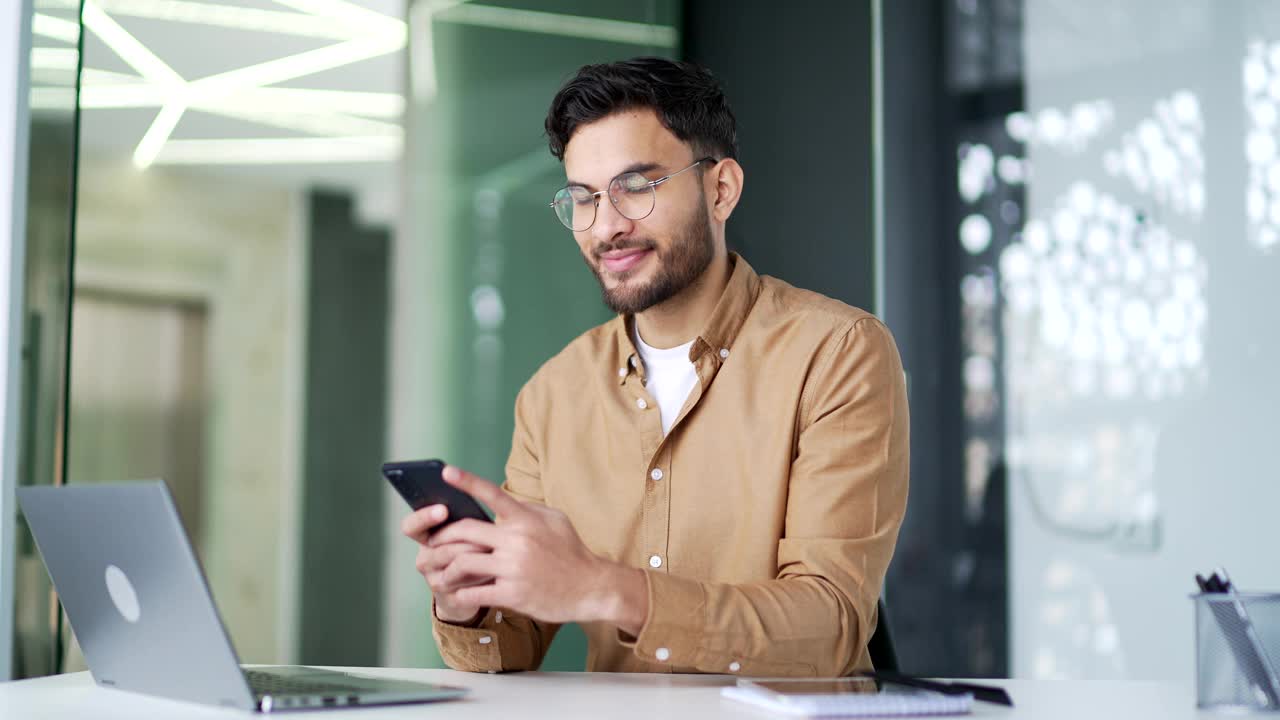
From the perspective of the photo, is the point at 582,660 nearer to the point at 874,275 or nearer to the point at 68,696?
the point at 874,275

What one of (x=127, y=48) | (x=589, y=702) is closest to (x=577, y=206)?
(x=589, y=702)

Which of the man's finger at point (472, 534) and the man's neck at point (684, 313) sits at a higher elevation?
the man's neck at point (684, 313)

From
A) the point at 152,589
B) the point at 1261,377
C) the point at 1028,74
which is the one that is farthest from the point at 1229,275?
Result: the point at 152,589

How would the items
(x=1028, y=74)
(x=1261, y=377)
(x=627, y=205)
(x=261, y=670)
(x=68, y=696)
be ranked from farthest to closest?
(x=1028, y=74) → (x=1261, y=377) → (x=627, y=205) → (x=261, y=670) → (x=68, y=696)

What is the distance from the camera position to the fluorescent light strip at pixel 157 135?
118 inches

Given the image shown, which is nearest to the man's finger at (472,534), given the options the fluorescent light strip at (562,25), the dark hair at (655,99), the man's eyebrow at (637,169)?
the man's eyebrow at (637,169)

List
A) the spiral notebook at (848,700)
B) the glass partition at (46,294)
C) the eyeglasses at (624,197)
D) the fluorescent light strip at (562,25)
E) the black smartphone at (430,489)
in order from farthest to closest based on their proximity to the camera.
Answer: the fluorescent light strip at (562,25)
the glass partition at (46,294)
the eyeglasses at (624,197)
the black smartphone at (430,489)
the spiral notebook at (848,700)

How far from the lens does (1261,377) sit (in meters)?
3.05

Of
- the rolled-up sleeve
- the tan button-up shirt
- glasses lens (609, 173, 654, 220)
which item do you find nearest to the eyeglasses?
glasses lens (609, 173, 654, 220)

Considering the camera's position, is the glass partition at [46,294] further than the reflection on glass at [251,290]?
No

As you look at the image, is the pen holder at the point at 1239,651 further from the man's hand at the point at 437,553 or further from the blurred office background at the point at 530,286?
the blurred office background at the point at 530,286

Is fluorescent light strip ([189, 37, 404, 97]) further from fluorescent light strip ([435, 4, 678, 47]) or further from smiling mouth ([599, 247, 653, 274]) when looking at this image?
smiling mouth ([599, 247, 653, 274])

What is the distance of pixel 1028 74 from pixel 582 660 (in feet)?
7.27

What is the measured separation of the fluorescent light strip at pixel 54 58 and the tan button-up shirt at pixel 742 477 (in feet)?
4.97
